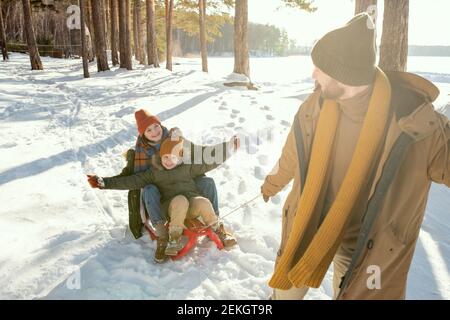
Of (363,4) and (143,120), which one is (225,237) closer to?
(143,120)

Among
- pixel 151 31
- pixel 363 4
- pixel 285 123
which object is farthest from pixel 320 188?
pixel 151 31

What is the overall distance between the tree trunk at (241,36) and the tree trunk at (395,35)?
8502 mm

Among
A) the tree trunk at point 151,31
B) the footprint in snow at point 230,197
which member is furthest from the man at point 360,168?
the tree trunk at point 151,31

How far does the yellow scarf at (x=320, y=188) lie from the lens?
196 centimetres

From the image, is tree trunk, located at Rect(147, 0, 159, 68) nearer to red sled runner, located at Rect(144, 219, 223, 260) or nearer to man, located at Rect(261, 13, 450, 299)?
red sled runner, located at Rect(144, 219, 223, 260)

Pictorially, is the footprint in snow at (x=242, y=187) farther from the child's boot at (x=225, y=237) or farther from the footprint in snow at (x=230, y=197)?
the child's boot at (x=225, y=237)

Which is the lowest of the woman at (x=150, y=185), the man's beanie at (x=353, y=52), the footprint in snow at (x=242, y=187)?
A: the footprint in snow at (x=242, y=187)

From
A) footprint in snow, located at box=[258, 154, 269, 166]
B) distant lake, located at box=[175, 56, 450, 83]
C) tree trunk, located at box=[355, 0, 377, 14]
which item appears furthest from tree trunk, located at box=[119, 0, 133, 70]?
footprint in snow, located at box=[258, 154, 269, 166]

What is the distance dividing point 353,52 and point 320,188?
764 mm

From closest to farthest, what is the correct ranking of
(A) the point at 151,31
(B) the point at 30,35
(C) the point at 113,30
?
(B) the point at 30,35 → (A) the point at 151,31 → (C) the point at 113,30

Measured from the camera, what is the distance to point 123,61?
20.6 m

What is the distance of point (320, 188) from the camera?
7.09ft
